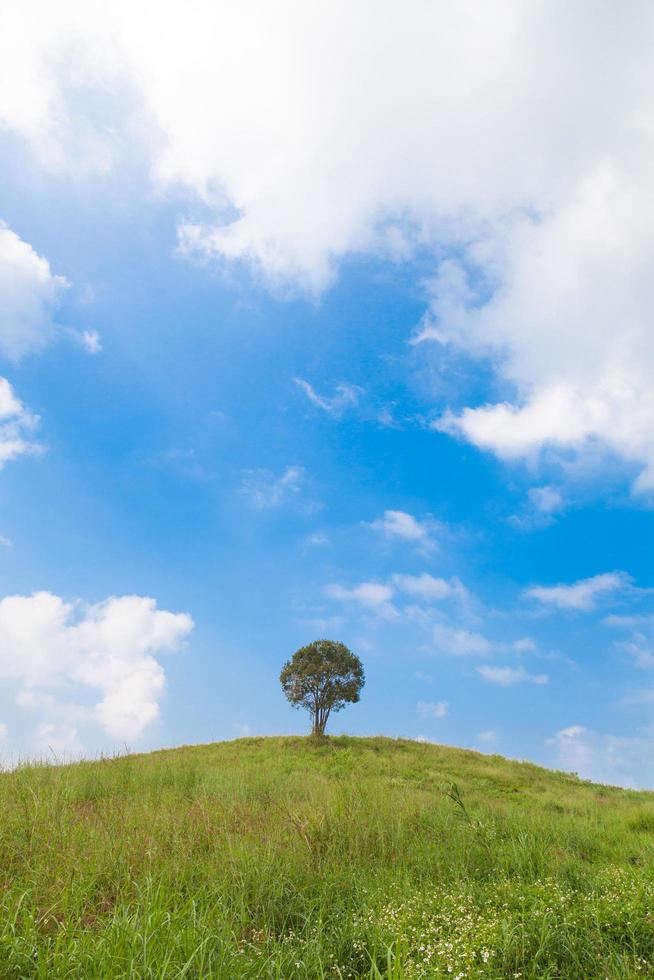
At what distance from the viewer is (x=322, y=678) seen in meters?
32.3

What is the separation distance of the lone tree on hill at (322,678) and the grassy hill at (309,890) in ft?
69.8

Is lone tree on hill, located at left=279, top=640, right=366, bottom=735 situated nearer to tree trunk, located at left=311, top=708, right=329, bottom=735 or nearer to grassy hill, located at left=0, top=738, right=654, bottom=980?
tree trunk, located at left=311, top=708, right=329, bottom=735

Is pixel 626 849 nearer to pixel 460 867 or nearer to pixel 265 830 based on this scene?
pixel 460 867

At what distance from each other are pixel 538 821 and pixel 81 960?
9.25 meters

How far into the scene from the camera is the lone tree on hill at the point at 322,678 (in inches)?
1261

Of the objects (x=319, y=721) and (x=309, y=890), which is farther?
(x=319, y=721)

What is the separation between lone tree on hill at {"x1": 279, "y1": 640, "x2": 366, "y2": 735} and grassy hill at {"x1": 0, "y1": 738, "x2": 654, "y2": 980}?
21263mm

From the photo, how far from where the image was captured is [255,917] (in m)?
5.63

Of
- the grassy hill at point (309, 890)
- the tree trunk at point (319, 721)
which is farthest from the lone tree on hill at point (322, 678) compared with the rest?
the grassy hill at point (309, 890)

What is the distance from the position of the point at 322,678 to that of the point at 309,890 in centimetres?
2678

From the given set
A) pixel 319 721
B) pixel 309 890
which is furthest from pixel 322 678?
pixel 309 890

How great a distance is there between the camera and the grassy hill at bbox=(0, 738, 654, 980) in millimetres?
4430

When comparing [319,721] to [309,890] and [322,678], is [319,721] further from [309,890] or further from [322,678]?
[309,890]

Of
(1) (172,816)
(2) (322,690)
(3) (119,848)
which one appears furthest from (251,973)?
(2) (322,690)
